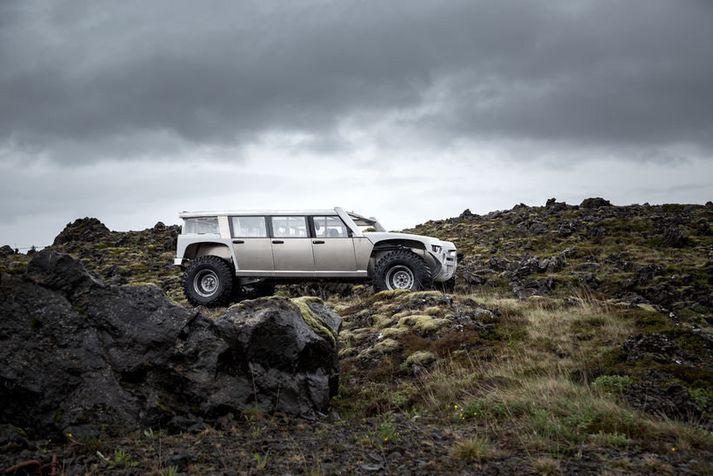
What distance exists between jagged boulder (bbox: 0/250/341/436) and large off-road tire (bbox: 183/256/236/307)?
7003 millimetres

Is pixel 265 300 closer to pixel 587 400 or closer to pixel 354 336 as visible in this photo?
pixel 354 336

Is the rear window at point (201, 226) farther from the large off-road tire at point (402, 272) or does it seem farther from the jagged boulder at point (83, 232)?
the jagged boulder at point (83, 232)

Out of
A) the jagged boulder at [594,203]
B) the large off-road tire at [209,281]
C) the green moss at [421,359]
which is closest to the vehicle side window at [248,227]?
the large off-road tire at [209,281]

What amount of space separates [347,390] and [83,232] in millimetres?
32244

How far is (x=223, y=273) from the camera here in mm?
14383

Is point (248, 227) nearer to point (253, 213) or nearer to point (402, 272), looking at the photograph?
point (253, 213)

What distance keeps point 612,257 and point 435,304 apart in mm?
11271

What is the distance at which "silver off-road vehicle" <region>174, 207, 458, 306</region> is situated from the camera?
44.2ft

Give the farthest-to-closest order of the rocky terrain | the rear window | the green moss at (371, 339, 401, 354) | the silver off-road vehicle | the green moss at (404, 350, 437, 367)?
the rear window, the silver off-road vehicle, the green moss at (371, 339, 401, 354), the green moss at (404, 350, 437, 367), the rocky terrain

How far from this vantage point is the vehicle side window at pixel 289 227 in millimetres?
13938

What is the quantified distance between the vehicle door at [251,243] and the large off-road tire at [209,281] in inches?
15.2

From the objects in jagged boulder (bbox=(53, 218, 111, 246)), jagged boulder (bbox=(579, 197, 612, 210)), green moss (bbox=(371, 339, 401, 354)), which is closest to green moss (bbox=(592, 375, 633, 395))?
green moss (bbox=(371, 339, 401, 354))

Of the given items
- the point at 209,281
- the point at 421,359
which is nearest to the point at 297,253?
the point at 209,281

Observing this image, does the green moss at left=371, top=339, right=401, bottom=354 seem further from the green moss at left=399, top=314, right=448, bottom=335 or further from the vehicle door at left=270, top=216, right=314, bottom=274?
the vehicle door at left=270, top=216, right=314, bottom=274
